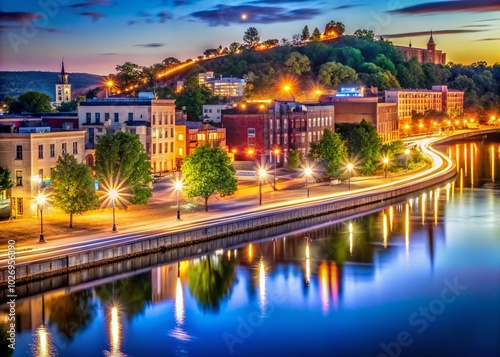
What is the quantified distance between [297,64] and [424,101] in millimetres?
26717

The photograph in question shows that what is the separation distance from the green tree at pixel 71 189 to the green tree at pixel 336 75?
115 metres

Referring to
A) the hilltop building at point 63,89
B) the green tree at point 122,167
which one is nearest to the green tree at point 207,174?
the green tree at point 122,167

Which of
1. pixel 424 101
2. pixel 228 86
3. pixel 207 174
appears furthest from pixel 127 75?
pixel 207 174

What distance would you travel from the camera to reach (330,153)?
7262 cm

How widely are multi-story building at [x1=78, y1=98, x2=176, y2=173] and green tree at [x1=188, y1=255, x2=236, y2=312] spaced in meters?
23.3

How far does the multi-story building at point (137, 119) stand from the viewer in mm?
A: 64938

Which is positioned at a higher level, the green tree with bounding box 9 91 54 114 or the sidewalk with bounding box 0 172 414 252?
the green tree with bounding box 9 91 54 114

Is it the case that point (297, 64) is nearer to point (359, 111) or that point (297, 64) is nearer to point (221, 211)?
point (359, 111)

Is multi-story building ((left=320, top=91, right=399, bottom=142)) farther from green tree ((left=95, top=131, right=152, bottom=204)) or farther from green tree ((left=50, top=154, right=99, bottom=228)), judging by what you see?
green tree ((left=50, top=154, right=99, bottom=228))

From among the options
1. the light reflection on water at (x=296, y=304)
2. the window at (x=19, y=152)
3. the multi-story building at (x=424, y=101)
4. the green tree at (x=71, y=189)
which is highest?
the multi-story building at (x=424, y=101)

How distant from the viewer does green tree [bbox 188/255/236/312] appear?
36.8 m

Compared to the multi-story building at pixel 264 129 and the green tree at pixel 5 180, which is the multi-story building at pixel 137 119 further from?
the green tree at pixel 5 180

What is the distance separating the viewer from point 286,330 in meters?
32.4

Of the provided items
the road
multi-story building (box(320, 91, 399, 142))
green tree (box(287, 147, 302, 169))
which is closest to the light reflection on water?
the road
